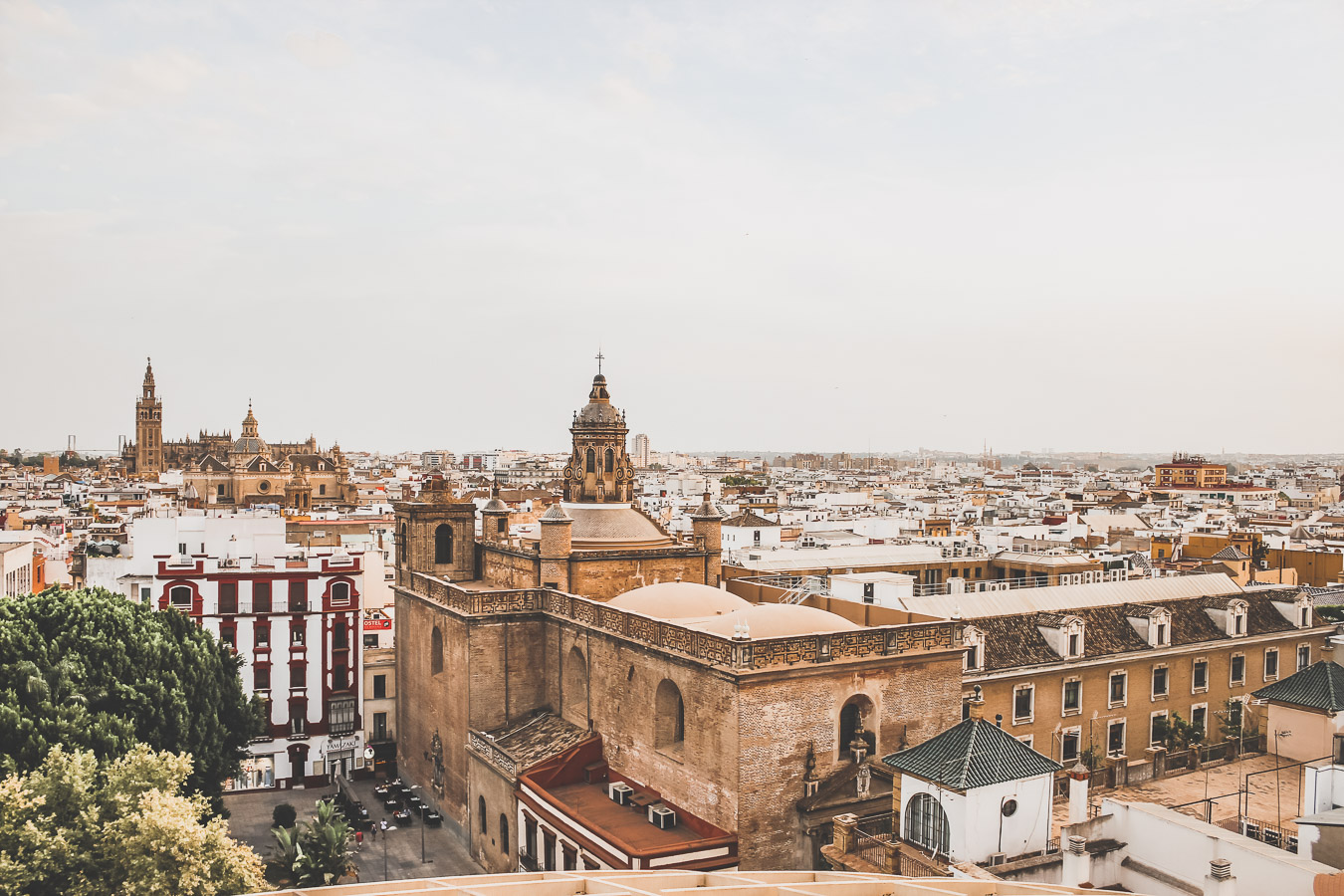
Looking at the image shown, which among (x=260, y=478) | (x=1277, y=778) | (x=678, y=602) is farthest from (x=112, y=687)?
(x=260, y=478)

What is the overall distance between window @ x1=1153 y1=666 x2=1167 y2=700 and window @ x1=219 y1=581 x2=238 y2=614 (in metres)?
35.4

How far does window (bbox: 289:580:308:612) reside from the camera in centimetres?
4391

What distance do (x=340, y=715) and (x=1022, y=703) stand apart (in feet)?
90.3

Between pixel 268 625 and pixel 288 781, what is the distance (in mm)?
6493

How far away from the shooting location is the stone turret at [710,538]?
37969 mm

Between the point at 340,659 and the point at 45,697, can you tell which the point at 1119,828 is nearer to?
the point at 45,697

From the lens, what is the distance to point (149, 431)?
589 ft

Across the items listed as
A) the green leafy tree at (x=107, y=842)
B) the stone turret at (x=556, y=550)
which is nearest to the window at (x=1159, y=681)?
the stone turret at (x=556, y=550)

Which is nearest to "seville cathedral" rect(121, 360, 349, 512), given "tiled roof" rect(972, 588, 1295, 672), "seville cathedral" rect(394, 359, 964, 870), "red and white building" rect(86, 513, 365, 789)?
"red and white building" rect(86, 513, 365, 789)

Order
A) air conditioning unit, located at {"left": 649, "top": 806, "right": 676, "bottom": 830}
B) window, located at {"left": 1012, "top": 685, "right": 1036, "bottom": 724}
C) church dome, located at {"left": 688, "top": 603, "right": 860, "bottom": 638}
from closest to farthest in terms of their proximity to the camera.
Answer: air conditioning unit, located at {"left": 649, "top": 806, "right": 676, "bottom": 830}
church dome, located at {"left": 688, "top": 603, "right": 860, "bottom": 638}
window, located at {"left": 1012, "top": 685, "right": 1036, "bottom": 724}


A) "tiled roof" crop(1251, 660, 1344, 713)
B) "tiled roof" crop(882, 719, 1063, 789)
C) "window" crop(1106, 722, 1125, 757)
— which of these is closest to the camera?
"tiled roof" crop(882, 719, 1063, 789)

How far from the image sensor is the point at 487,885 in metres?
16.7

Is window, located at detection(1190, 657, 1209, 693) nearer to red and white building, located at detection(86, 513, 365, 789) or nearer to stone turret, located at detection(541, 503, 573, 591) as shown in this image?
stone turret, located at detection(541, 503, 573, 591)

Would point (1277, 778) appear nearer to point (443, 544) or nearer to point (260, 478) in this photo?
point (443, 544)
